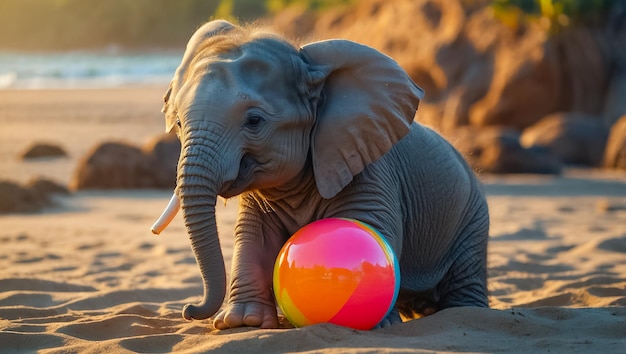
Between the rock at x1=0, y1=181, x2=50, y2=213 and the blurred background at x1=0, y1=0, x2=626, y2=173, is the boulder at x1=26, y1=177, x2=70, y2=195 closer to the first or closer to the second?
the rock at x1=0, y1=181, x2=50, y2=213

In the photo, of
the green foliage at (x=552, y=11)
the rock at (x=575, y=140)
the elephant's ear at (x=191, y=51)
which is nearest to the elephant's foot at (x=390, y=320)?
the elephant's ear at (x=191, y=51)

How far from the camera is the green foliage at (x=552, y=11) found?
64.3ft

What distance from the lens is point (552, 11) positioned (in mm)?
19531

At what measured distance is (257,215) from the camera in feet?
19.4

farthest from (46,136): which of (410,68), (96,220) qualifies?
(96,220)

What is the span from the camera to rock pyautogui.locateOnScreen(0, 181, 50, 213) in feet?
39.1

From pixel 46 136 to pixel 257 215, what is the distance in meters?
16.8

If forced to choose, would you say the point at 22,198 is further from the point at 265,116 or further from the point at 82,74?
the point at 82,74

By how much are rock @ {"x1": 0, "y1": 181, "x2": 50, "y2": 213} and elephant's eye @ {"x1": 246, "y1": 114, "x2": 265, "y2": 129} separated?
7168mm

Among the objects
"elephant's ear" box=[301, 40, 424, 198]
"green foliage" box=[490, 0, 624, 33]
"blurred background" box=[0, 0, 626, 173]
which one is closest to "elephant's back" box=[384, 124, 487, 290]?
"elephant's ear" box=[301, 40, 424, 198]

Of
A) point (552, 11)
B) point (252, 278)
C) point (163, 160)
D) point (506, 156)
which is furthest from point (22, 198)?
point (552, 11)

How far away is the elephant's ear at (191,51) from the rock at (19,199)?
21.3ft

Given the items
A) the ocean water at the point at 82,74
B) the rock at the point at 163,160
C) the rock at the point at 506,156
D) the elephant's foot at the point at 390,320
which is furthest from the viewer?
the ocean water at the point at 82,74

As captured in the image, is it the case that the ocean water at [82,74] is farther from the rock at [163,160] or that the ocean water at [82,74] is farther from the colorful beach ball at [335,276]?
the colorful beach ball at [335,276]
